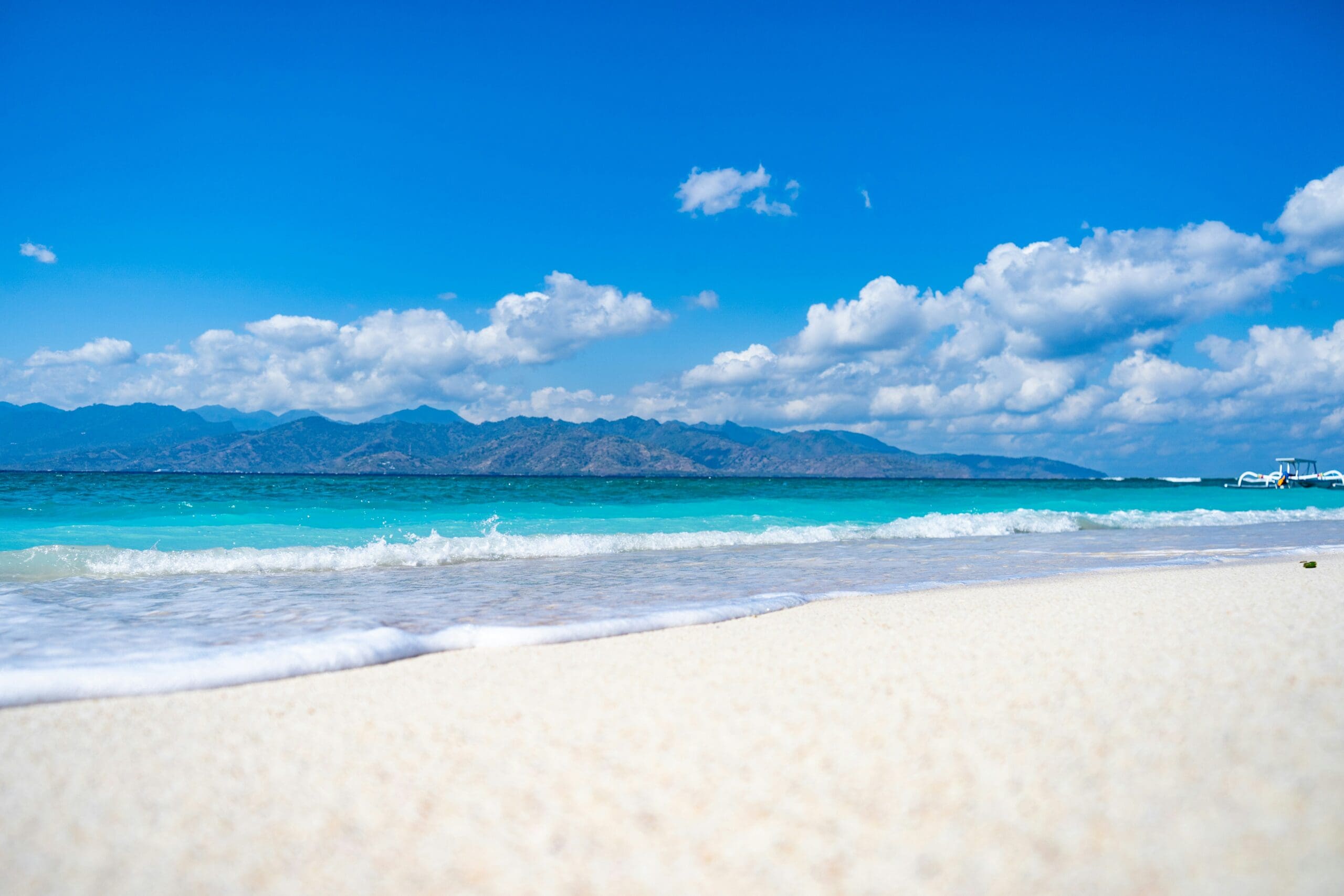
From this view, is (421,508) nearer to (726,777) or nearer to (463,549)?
(463,549)

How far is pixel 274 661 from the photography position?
14.3 ft

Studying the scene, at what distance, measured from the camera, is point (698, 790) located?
2.40m

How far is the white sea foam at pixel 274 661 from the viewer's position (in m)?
3.89

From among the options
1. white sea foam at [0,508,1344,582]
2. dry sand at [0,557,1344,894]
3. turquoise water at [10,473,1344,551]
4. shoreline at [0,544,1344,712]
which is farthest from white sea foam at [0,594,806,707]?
turquoise water at [10,473,1344,551]

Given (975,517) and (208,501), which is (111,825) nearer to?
(975,517)

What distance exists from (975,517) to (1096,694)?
18381 millimetres

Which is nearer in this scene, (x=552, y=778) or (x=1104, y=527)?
(x=552, y=778)

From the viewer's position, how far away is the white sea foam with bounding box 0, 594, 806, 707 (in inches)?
153

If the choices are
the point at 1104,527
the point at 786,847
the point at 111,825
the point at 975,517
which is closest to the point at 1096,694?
the point at 786,847

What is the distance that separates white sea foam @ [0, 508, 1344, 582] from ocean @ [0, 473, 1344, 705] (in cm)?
6

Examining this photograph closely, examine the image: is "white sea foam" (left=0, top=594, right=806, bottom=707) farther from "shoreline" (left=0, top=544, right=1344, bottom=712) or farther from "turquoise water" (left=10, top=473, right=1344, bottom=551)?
"turquoise water" (left=10, top=473, right=1344, bottom=551)

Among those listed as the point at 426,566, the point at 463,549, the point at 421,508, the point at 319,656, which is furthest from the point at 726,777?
the point at 421,508

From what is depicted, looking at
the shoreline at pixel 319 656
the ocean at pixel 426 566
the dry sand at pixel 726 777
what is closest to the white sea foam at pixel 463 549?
the ocean at pixel 426 566

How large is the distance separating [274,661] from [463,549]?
838 centimetres
